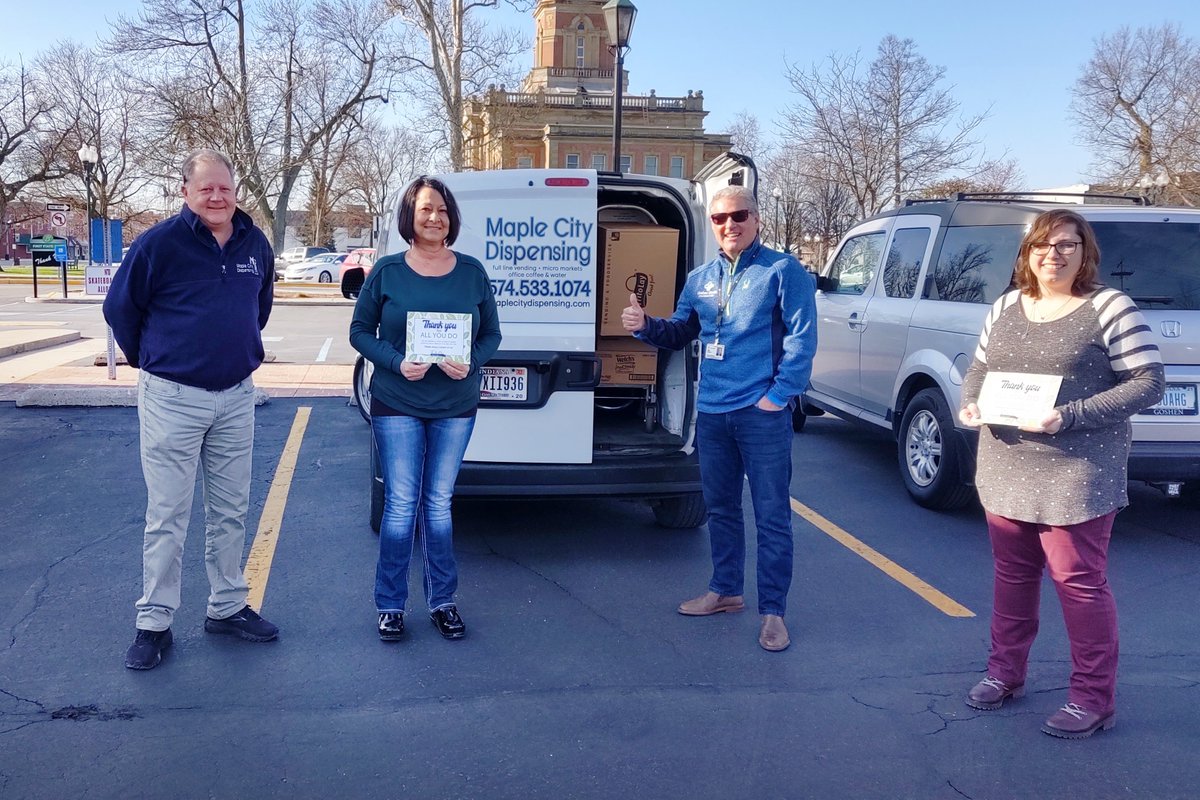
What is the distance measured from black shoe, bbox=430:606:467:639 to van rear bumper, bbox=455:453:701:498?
34.6 inches

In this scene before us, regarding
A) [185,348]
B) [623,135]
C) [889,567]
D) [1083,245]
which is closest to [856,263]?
[889,567]

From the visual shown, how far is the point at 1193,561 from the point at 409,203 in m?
4.68

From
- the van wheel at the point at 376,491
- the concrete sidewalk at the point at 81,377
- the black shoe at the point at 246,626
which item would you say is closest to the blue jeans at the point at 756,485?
the van wheel at the point at 376,491

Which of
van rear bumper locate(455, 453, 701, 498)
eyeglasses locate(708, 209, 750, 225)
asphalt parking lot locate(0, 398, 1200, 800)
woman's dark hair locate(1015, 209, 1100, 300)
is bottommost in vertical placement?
asphalt parking lot locate(0, 398, 1200, 800)

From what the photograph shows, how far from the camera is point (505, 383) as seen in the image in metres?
4.97

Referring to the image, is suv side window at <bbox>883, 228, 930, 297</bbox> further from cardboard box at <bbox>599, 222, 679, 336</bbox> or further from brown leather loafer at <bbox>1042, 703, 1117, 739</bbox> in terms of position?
brown leather loafer at <bbox>1042, 703, 1117, 739</bbox>


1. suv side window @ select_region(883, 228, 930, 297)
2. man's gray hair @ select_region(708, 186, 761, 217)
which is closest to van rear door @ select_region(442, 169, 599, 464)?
man's gray hair @ select_region(708, 186, 761, 217)

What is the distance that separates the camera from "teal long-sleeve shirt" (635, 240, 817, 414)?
3.99 meters

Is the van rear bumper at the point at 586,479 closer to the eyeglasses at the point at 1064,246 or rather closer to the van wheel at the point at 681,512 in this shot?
the van wheel at the point at 681,512

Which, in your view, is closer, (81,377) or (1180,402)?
(1180,402)

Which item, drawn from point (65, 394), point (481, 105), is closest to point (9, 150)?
point (481, 105)

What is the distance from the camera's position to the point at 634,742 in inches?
129

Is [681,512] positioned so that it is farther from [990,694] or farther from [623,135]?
[623,135]

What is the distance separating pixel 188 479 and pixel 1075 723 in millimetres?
3350
